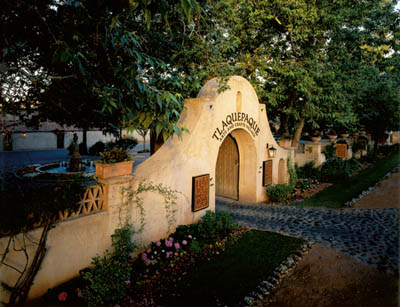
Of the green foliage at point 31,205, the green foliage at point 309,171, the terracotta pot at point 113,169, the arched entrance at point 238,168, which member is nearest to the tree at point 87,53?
the terracotta pot at point 113,169

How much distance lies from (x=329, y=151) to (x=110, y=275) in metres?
18.2

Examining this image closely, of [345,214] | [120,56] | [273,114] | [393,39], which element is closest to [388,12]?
[393,39]

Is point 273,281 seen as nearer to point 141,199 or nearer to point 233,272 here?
point 233,272

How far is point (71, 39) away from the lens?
464cm

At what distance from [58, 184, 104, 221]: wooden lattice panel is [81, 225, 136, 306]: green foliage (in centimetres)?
75

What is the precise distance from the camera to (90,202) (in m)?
5.70

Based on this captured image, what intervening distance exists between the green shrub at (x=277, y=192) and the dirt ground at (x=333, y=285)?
16.7ft

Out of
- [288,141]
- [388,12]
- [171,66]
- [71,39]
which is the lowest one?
[288,141]

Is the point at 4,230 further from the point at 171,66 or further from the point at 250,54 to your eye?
the point at 250,54

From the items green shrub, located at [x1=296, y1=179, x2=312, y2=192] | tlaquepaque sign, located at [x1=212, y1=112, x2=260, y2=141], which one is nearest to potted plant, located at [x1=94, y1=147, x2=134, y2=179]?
tlaquepaque sign, located at [x1=212, y1=112, x2=260, y2=141]

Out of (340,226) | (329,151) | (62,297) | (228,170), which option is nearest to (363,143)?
(329,151)

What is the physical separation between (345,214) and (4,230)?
33.9 ft

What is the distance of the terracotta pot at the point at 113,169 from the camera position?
5879 mm

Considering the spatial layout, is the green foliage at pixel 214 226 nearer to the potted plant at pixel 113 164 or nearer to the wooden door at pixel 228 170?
the potted plant at pixel 113 164
